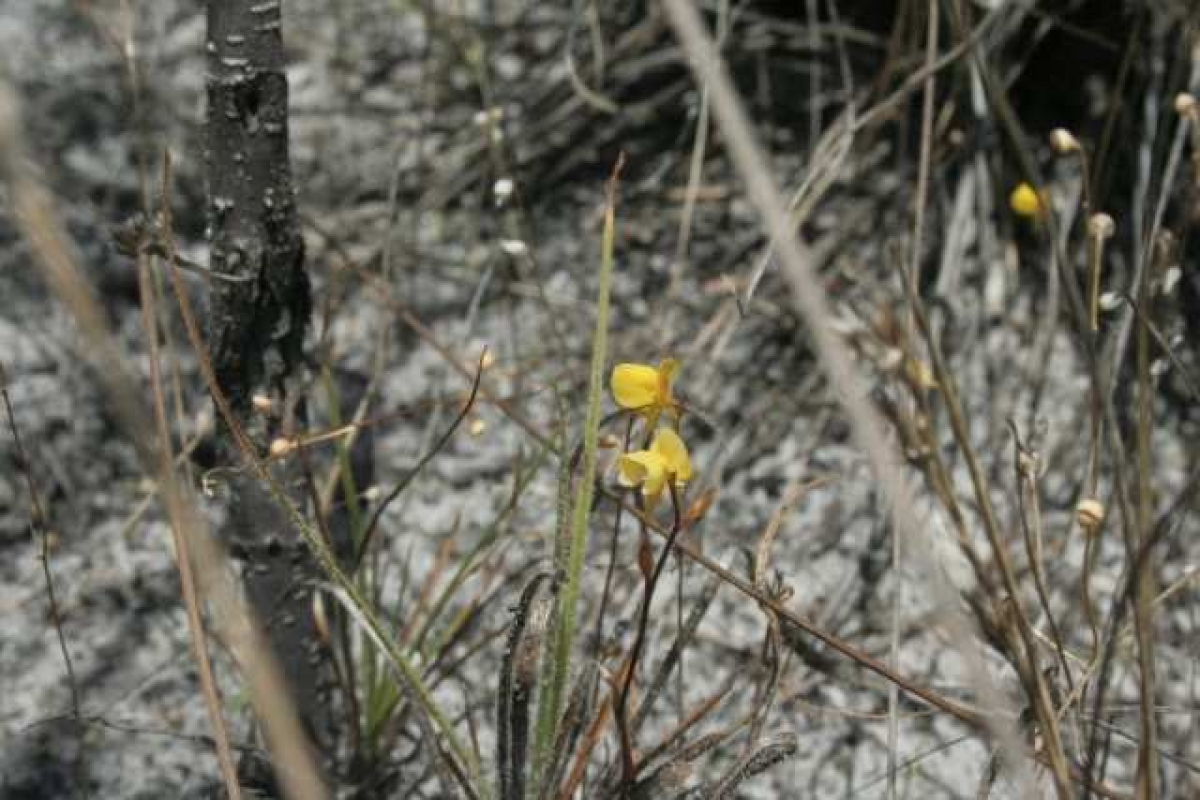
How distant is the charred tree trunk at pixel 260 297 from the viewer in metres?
0.84

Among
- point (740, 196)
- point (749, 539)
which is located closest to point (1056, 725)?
point (749, 539)

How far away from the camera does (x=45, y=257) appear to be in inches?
18.5

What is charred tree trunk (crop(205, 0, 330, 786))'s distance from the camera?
84cm

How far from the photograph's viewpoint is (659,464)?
2.47ft

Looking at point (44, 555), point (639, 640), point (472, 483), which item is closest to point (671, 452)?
point (639, 640)

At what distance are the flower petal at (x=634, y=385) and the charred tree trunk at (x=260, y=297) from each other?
0.75 feet

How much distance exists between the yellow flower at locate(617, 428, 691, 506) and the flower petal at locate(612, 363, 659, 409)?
1.3 inches

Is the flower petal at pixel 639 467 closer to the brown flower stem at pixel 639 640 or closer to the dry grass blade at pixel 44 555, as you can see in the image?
the brown flower stem at pixel 639 640

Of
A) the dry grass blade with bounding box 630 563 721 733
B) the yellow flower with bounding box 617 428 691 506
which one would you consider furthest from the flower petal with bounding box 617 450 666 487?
the dry grass blade with bounding box 630 563 721 733

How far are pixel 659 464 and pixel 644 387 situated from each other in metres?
0.05

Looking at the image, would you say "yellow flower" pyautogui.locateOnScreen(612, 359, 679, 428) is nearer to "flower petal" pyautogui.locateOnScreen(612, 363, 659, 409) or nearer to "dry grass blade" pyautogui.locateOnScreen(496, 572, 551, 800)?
"flower petal" pyautogui.locateOnScreen(612, 363, 659, 409)

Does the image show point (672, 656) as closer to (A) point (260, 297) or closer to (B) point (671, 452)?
(B) point (671, 452)

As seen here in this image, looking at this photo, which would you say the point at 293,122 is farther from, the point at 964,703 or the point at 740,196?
the point at 964,703

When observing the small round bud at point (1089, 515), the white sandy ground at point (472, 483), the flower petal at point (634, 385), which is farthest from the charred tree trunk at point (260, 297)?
the small round bud at point (1089, 515)
